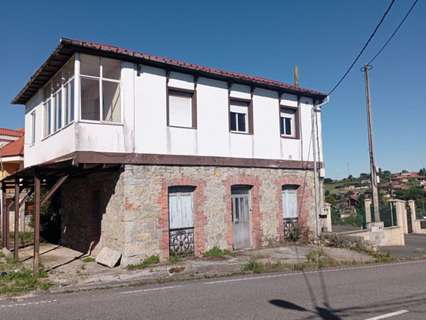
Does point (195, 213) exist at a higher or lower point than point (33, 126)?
lower

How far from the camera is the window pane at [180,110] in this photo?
12945 millimetres

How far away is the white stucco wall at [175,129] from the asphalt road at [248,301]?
477 centimetres

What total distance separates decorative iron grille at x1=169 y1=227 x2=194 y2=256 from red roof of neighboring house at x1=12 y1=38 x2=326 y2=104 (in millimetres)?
5186

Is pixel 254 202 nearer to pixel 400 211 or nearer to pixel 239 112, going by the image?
pixel 239 112

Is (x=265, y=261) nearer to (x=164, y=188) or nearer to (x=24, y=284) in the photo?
(x=164, y=188)

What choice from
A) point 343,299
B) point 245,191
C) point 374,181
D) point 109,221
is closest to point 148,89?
point 109,221

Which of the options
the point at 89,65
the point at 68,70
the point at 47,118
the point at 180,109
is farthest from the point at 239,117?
the point at 47,118

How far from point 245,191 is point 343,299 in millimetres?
7869

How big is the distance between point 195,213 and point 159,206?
1.42 meters

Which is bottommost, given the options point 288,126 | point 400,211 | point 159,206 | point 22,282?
point 22,282

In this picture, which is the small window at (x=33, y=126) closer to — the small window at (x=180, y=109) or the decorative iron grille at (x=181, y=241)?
the small window at (x=180, y=109)

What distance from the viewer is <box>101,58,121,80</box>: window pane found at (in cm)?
1198

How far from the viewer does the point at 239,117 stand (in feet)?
48.6

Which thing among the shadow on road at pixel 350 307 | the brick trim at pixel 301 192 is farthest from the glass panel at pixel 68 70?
the shadow on road at pixel 350 307
